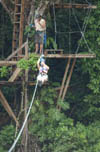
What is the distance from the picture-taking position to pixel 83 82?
15.2 metres

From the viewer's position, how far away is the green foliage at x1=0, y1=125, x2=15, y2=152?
13.3 meters

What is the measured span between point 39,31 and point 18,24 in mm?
1173

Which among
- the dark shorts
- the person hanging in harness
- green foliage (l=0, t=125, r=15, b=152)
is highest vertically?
the dark shorts

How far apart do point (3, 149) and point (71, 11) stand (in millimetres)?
4969

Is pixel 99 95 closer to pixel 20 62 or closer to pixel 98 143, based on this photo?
pixel 98 143

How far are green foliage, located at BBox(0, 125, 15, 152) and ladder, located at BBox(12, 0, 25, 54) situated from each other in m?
2.37

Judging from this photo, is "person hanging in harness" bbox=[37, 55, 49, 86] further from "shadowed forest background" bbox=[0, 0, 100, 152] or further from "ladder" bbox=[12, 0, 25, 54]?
"ladder" bbox=[12, 0, 25, 54]

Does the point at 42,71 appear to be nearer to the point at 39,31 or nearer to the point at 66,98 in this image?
the point at 39,31

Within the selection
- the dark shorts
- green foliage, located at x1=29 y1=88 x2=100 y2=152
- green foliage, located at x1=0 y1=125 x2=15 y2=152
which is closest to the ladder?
the dark shorts

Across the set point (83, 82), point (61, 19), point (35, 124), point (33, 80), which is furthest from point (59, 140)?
point (61, 19)

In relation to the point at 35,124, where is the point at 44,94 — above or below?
above

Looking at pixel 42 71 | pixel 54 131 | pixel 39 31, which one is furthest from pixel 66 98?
pixel 42 71

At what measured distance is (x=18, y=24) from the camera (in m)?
13.4

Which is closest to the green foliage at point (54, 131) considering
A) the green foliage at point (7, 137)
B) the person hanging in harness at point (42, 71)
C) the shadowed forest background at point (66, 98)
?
the shadowed forest background at point (66, 98)
